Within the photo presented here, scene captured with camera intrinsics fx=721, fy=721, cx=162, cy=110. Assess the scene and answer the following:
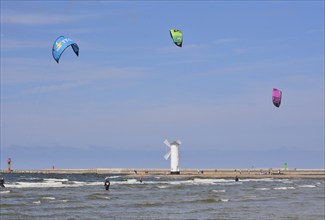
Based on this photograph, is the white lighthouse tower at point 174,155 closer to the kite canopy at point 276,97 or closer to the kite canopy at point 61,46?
the kite canopy at point 276,97

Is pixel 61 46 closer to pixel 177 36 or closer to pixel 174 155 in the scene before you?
pixel 177 36

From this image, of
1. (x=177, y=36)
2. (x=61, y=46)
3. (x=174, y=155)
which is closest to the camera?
(x=61, y=46)

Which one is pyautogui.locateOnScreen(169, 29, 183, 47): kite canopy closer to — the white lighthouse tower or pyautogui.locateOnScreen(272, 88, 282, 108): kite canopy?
pyautogui.locateOnScreen(272, 88, 282, 108): kite canopy

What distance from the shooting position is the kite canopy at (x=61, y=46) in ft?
111

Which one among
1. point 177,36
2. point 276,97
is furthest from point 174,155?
point 177,36

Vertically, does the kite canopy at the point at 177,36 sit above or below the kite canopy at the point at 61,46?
above

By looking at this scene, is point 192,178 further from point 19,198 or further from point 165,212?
point 165,212

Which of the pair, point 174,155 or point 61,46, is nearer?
point 61,46

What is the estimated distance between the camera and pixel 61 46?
34.6m

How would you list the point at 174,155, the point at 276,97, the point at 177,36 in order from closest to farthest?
the point at 177,36 < the point at 276,97 < the point at 174,155

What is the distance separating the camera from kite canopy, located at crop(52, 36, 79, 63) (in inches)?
1337

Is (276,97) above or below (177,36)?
below

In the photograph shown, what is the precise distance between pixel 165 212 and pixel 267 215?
459cm

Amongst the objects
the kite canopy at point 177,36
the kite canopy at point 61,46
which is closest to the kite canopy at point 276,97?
the kite canopy at point 177,36
